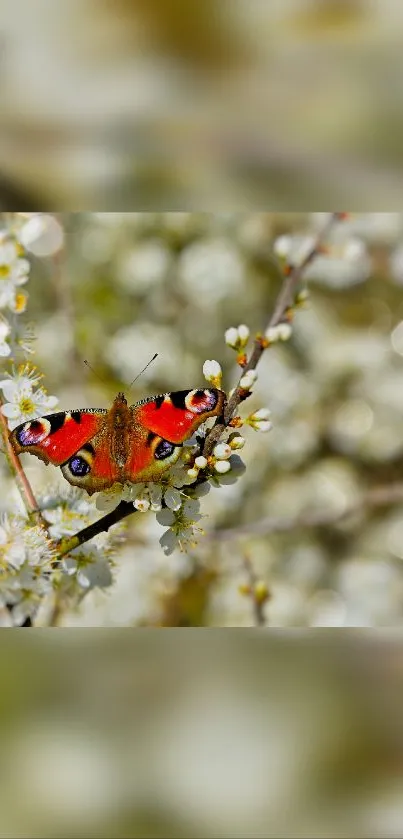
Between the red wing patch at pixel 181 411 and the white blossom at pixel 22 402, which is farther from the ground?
the white blossom at pixel 22 402

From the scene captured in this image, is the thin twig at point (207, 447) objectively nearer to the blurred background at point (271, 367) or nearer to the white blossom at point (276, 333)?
the white blossom at point (276, 333)

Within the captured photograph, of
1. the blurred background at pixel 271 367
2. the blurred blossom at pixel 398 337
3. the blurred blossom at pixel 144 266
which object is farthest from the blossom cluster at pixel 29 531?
the blurred blossom at pixel 398 337

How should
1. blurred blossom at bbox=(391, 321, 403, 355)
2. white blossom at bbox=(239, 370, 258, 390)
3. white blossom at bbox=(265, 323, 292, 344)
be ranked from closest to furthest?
1. white blossom at bbox=(239, 370, 258, 390)
2. white blossom at bbox=(265, 323, 292, 344)
3. blurred blossom at bbox=(391, 321, 403, 355)

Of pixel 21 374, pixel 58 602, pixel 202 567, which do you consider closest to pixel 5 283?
pixel 21 374

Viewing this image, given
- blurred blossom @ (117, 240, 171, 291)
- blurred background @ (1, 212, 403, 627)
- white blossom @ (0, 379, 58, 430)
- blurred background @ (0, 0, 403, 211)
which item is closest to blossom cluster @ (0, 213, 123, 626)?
white blossom @ (0, 379, 58, 430)

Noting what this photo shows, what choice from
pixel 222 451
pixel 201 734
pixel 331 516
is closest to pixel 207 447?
pixel 222 451

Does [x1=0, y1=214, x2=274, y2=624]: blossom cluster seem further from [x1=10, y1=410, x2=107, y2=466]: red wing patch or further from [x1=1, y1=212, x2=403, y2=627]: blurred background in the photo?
[x1=1, y1=212, x2=403, y2=627]: blurred background
